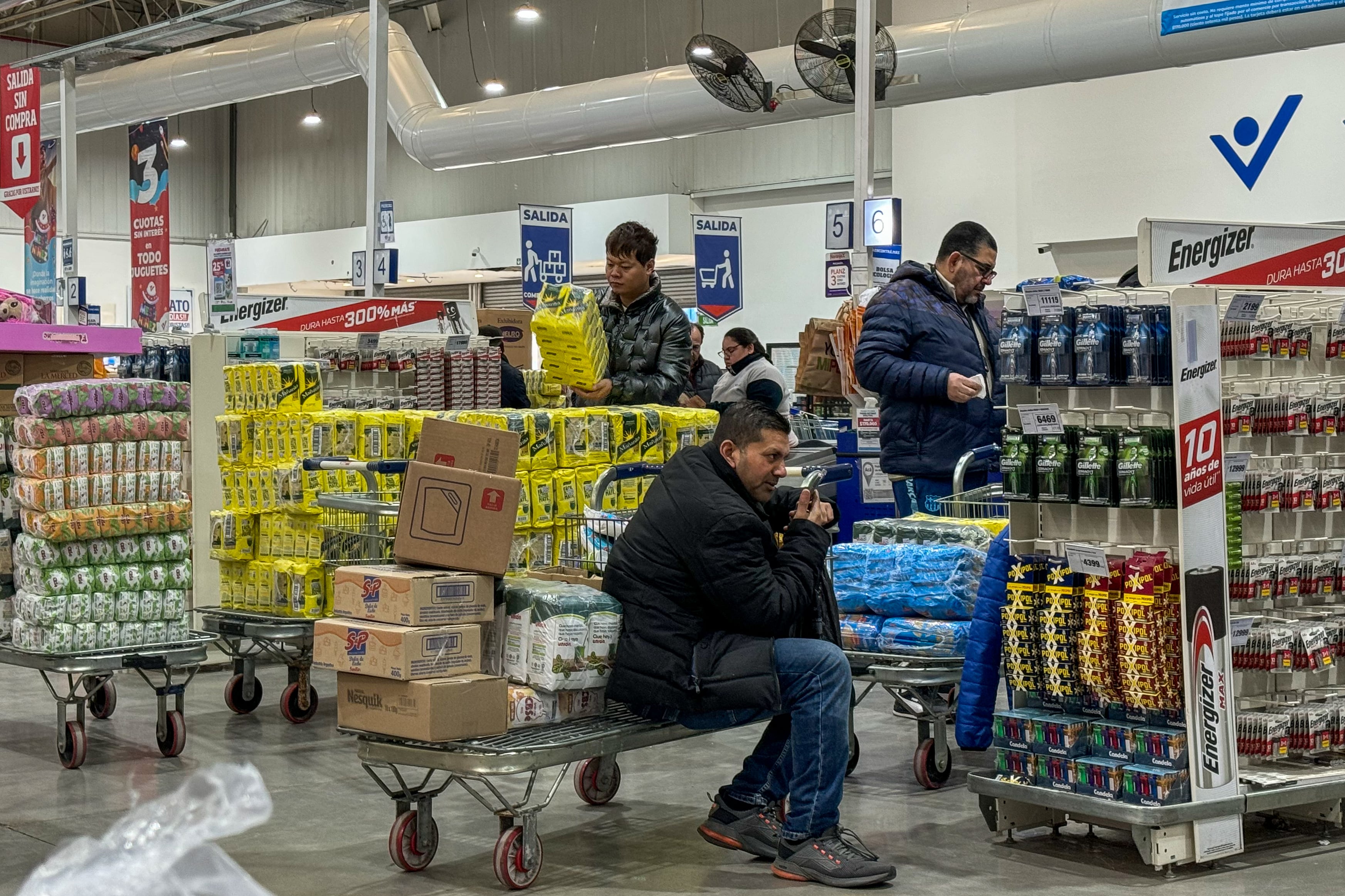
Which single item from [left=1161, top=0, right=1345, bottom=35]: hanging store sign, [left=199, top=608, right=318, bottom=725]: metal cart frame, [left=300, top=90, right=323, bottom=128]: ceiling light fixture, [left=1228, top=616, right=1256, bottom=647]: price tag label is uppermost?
[left=300, top=90, right=323, bottom=128]: ceiling light fixture

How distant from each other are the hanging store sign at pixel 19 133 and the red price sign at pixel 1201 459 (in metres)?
9.83

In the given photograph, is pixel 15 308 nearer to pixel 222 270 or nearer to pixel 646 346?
pixel 646 346

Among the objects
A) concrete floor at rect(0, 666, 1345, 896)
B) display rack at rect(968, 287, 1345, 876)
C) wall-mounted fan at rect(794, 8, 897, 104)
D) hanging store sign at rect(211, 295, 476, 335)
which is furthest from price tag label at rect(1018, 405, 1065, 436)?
hanging store sign at rect(211, 295, 476, 335)

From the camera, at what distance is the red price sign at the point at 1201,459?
4402 mm

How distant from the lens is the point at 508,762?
425 centimetres

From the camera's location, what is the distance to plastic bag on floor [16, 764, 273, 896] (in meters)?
1.29

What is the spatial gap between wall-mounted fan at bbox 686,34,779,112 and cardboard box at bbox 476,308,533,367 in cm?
394

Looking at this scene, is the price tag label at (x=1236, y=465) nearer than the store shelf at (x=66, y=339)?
Yes

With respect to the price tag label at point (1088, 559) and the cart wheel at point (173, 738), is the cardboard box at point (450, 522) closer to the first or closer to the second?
the price tag label at point (1088, 559)

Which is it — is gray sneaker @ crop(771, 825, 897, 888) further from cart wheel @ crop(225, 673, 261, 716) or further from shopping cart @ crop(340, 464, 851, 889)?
cart wheel @ crop(225, 673, 261, 716)

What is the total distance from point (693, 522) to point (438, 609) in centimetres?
73

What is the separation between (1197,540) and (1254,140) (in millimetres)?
9173

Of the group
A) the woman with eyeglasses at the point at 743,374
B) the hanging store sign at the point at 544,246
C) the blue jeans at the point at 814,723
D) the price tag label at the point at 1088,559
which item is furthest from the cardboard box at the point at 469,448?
the hanging store sign at the point at 544,246

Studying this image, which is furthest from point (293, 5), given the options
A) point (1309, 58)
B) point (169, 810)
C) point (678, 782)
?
point (169, 810)
